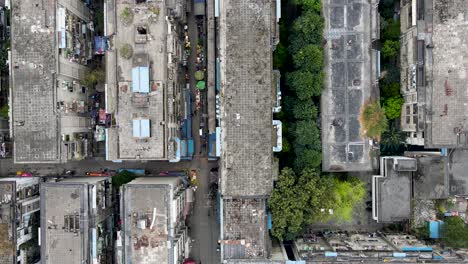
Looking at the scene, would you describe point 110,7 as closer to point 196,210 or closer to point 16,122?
point 16,122

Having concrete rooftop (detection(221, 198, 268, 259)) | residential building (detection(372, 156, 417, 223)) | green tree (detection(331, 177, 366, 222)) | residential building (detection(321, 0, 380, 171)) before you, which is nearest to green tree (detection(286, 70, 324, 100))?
residential building (detection(321, 0, 380, 171))

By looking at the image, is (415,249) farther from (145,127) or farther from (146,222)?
(145,127)

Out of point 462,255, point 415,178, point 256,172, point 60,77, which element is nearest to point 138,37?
point 60,77

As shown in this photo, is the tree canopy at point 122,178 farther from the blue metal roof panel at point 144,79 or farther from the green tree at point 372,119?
the green tree at point 372,119

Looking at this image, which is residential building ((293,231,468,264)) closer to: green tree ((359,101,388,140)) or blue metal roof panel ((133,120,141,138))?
green tree ((359,101,388,140))

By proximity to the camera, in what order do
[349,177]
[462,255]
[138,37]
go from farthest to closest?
[349,177], [462,255], [138,37]

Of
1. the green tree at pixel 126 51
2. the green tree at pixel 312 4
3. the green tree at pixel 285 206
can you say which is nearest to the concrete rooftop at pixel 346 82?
the green tree at pixel 312 4
